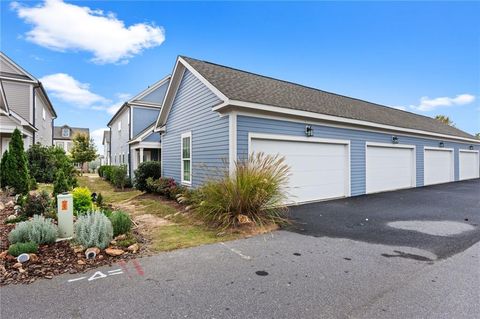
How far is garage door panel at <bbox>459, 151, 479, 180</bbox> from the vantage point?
1777cm

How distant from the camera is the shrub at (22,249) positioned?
3.70 m

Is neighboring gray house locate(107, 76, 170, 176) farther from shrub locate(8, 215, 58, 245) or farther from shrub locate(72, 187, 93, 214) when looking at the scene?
shrub locate(8, 215, 58, 245)

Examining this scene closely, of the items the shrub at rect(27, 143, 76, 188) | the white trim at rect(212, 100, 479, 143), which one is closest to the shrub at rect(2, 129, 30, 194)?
the shrub at rect(27, 143, 76, 188)

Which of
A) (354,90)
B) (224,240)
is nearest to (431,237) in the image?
(224,240)

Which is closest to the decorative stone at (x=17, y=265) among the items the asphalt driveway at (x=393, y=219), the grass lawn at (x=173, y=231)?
the grass lawn at (x=173, y=231)

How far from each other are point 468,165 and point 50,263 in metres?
25.4

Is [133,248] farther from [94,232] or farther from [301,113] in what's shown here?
[301,113]

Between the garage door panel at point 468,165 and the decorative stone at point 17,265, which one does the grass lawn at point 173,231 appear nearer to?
the decorative stone at point 17,265

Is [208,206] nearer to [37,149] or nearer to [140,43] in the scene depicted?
[140,43]

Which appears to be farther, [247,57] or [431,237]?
[247,57]

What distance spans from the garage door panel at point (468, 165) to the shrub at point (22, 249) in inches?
919

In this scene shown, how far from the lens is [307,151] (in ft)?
28.7

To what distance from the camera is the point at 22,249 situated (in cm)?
374

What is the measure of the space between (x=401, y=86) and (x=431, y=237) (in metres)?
14.9
